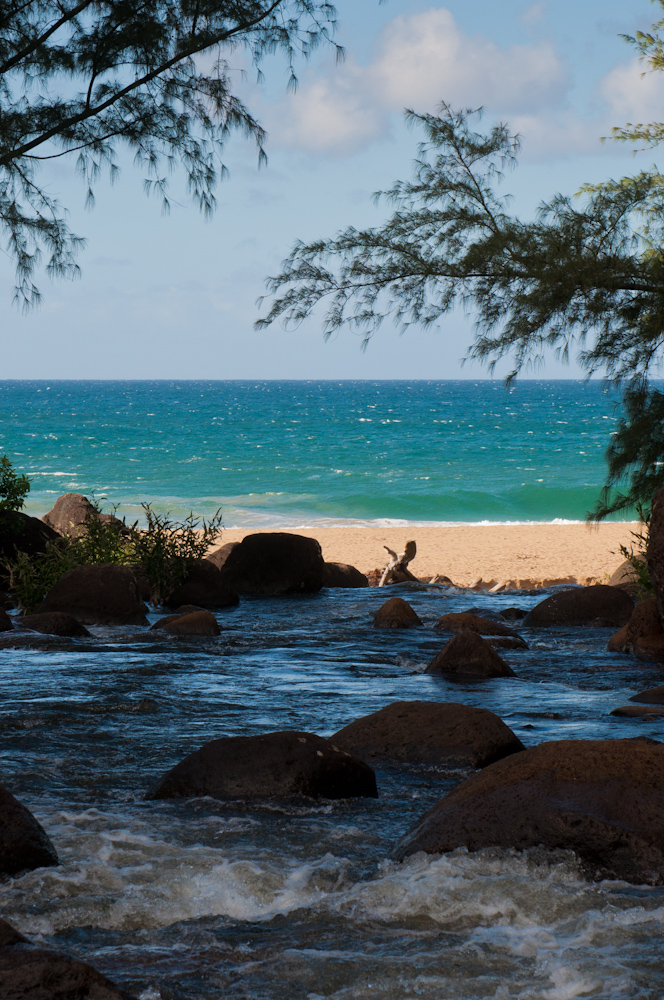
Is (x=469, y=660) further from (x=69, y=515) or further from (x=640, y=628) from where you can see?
(x=69, y=515)

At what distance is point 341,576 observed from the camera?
16047 millimetres

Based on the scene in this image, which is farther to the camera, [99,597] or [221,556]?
[221,556]

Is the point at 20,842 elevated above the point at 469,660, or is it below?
below

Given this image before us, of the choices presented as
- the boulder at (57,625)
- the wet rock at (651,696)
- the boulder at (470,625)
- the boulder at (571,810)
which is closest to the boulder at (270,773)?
the boulder at (571,810)

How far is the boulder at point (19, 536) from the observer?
44.3 feet

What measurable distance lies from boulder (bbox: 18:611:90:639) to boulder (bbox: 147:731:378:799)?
533cm

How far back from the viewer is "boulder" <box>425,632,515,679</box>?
28.5 ft

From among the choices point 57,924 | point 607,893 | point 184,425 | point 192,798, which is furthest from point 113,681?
point 184,425

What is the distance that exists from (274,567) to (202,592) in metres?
1.65

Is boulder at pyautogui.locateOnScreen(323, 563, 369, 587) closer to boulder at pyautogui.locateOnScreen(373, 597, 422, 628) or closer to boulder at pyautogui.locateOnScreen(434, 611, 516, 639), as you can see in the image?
boulder at pyautogui.locateOnScreen(373, 597, 422, 628)

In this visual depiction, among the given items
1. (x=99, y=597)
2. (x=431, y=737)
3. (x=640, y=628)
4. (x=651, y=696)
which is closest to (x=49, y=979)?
(x=431, y=737)

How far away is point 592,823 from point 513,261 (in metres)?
7.73

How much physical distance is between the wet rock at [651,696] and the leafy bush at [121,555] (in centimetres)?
655

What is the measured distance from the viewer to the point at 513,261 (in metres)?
10.8
